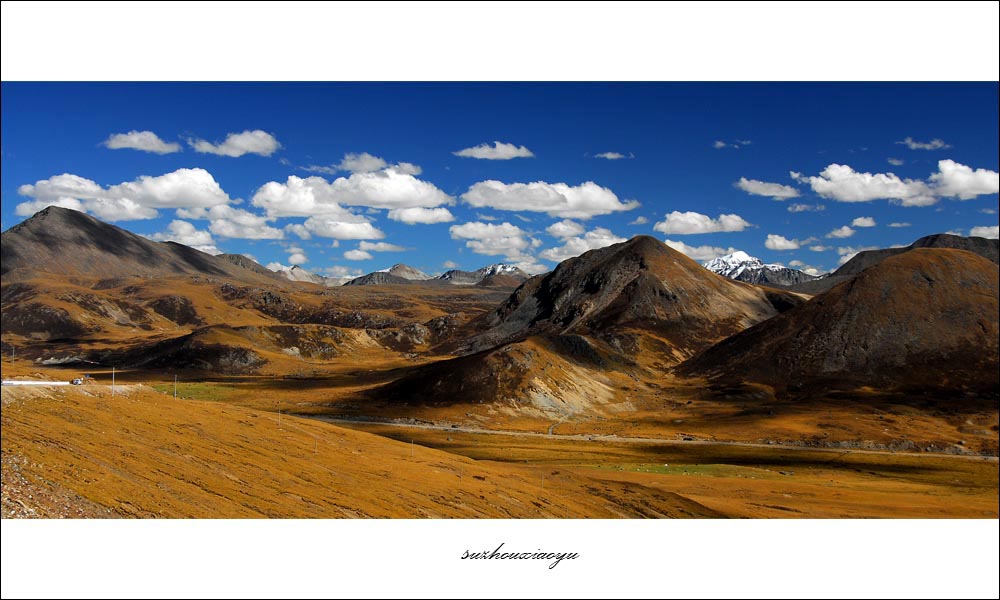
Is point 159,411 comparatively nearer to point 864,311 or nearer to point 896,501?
point 896,501

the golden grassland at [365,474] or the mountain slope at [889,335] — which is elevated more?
the mountain slope at [889,335]

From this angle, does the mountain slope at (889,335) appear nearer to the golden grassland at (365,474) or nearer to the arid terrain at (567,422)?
the arid terrain at (567,422)

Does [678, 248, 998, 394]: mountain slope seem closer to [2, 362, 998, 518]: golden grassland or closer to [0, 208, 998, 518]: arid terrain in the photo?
[0, 208, 998, 518]: arid terrain

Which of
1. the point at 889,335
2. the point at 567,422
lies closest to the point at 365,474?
the point at 567,422

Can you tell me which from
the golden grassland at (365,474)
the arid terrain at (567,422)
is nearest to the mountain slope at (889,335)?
the arid terrain at (567,422)

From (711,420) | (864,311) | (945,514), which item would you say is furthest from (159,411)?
→ (864,311)
